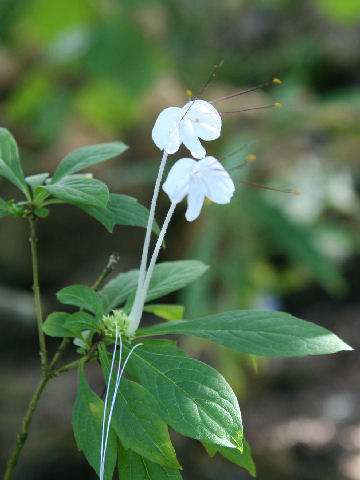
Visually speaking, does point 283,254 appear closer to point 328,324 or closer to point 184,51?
point 328,324

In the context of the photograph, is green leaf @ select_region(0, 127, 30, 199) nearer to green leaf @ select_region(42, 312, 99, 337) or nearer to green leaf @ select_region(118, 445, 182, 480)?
green leaf @ select_region(42, 312, 99, 337)

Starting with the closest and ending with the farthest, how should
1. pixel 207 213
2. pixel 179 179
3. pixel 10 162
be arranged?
pixel 179 179 → pixel 10 162 → pixel 207 213

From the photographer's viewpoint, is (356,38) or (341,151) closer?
(341,151)

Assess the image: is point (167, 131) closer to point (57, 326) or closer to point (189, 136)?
point (189, 136)

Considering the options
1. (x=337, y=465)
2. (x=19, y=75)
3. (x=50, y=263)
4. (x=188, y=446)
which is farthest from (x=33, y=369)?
(x=19, y=75)

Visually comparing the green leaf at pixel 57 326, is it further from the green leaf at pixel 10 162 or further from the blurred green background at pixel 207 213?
the blurred green background at pixel 207 213

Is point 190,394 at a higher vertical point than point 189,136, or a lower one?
lower

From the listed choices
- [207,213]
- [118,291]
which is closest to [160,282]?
[118,291]
